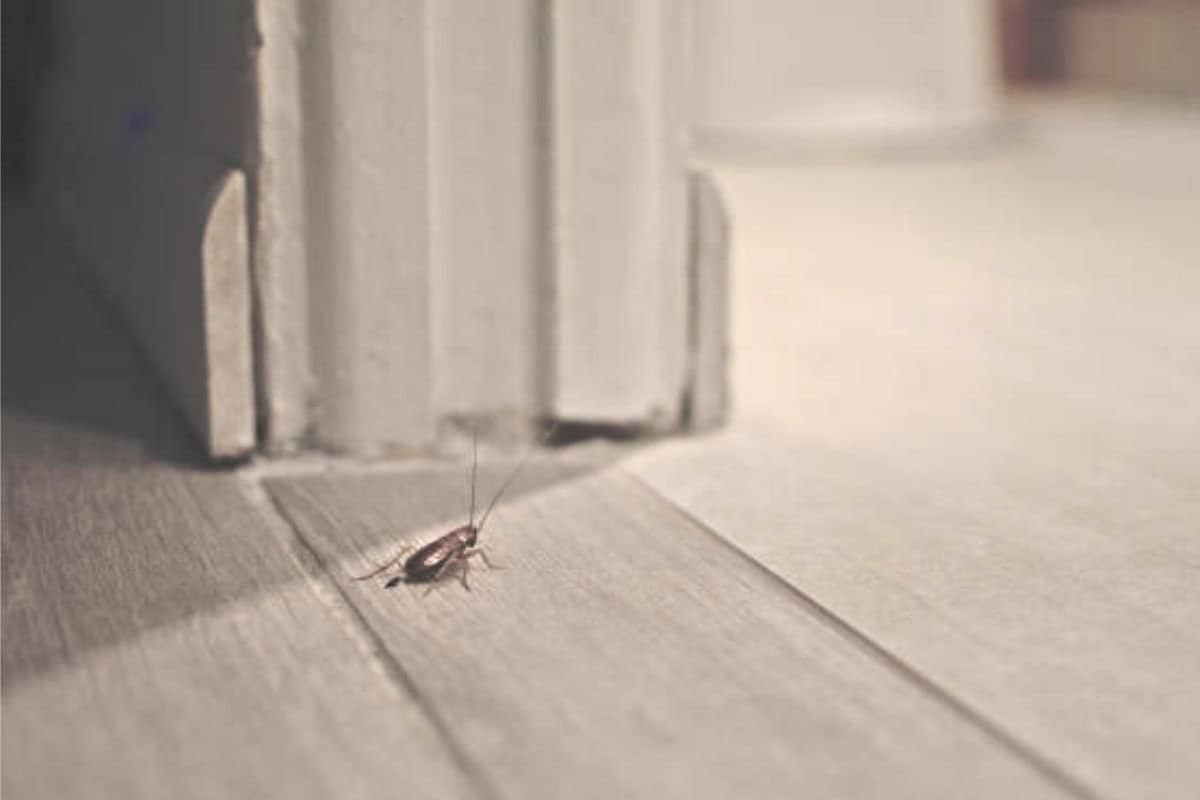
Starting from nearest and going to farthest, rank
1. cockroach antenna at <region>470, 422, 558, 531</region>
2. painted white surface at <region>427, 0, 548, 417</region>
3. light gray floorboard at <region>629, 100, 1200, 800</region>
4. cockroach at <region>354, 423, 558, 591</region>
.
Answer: light gray floorboard at <region>629, 100, 1200, 800</region>
cockroach at <region>354, 423, 558, 591</region>
cockroach antenna at <region>470, 422, 558, 531</region>
painted white surface at <region>427, 0, 548, 417</region>

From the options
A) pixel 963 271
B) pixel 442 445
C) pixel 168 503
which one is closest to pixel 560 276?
pixel 442 445

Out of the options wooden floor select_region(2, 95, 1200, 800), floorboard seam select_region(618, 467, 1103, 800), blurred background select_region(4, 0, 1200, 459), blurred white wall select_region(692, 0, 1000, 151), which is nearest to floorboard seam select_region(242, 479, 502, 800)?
wooden floor select_region(2, 95, 1200, 800)

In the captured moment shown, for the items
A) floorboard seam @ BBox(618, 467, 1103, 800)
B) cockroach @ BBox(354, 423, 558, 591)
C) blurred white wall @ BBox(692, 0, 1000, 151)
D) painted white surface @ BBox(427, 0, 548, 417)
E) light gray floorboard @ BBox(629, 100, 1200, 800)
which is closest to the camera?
floorboard seam @ BBox(618, 467, 1103, 800)

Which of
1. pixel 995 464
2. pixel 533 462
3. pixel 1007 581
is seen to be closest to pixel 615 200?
pixel 533 462

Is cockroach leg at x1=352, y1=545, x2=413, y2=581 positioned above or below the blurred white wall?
below

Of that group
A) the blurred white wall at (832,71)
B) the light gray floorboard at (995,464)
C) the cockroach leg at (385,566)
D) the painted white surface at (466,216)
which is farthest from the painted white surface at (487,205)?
the blurred white wall at (832,71)

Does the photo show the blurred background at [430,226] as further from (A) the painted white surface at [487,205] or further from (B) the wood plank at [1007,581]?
(B) the wood plank at [1007,581]

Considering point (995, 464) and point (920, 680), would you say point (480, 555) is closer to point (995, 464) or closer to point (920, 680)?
point (920, 680)

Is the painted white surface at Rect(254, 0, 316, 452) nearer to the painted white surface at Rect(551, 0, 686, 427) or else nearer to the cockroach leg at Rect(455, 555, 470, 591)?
the painted white surface at Rect(551, 0, 686, 427)
